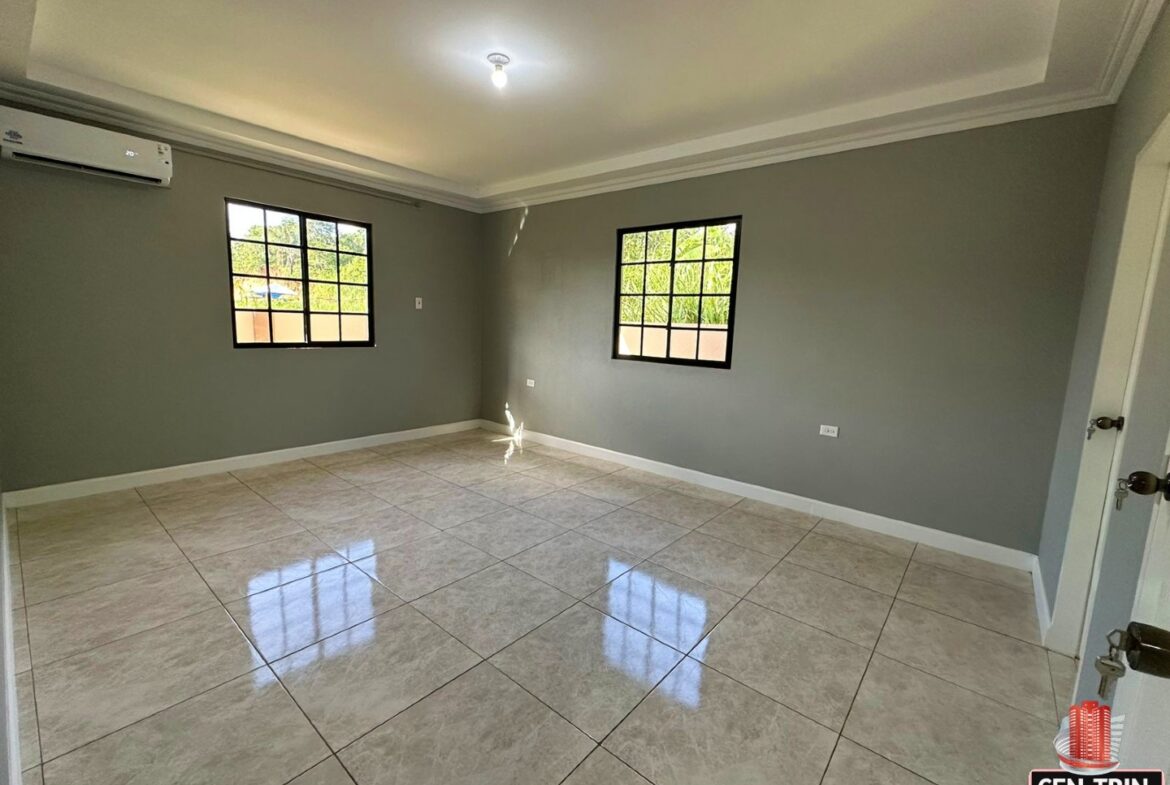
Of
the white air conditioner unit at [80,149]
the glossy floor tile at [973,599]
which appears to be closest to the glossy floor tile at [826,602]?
the glossy floor tile at [973,599]

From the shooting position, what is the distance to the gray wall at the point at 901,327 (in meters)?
2.69

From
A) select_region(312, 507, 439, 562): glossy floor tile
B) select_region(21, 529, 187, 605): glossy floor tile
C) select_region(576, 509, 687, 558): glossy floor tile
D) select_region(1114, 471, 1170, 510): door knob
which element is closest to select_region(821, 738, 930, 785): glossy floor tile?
select_region(1114, 471, 1170, 510): door knob

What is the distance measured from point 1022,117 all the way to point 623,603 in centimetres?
345

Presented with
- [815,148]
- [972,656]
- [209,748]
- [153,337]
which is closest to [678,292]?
[815,148]

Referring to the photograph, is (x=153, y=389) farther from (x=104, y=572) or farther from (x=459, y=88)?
(x=459, y=88)

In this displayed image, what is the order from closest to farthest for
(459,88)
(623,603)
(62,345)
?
1. (623,603)
2. (459,88)
3. (62,345)

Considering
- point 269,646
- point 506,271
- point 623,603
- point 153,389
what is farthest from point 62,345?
point 623,603

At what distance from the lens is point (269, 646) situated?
1.99 meters

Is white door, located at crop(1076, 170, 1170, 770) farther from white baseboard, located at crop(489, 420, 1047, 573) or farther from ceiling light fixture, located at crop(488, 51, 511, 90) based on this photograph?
ceiling light fixture, located at crop(488, 51, 511, 90)

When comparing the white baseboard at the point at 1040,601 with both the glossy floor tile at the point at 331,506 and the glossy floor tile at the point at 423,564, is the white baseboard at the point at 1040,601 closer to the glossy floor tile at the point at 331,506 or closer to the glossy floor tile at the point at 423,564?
the glossy floor tile at the point at 423,564

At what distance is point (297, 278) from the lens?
4367 mm

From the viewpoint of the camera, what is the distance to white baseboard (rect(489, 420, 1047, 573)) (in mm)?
2908

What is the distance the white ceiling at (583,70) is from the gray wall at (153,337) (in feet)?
1.76

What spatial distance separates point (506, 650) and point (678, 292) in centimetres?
315
